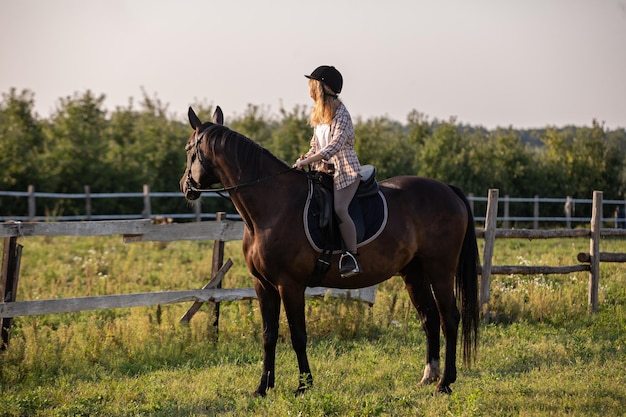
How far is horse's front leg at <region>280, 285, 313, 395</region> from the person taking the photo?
6.25 meters

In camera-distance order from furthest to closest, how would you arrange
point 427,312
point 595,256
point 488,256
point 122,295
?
point 595,256 → point 488,256 → point 122,295 → point 427,312

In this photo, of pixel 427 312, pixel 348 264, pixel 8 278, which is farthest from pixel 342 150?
pixel 8 278

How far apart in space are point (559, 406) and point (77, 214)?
895 inches

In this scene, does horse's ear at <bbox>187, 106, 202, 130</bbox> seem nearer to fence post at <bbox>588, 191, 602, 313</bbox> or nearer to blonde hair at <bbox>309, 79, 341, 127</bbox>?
blonde hair at <bbox>309, 79, 341, 127</bbox>

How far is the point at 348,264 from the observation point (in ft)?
20.7

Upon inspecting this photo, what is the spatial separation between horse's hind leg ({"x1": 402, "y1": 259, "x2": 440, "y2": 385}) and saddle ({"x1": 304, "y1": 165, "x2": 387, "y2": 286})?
2.69ft

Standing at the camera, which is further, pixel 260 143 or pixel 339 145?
pixel 260 143

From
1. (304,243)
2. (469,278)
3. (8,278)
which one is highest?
(304,243)

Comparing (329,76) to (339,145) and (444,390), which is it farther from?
(444,390)

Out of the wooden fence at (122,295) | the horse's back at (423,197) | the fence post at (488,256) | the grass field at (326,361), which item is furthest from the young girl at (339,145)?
the fence post at (488,256)

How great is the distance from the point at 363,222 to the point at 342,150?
700 millimetres

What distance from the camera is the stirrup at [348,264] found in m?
6.31

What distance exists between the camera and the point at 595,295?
10.6m

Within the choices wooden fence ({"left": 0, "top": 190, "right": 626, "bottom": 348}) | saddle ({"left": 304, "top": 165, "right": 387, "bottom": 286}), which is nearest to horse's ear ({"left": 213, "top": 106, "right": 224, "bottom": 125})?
saddle ({"left": 304, "top": 165, "right": 387, "bottom": 286})
